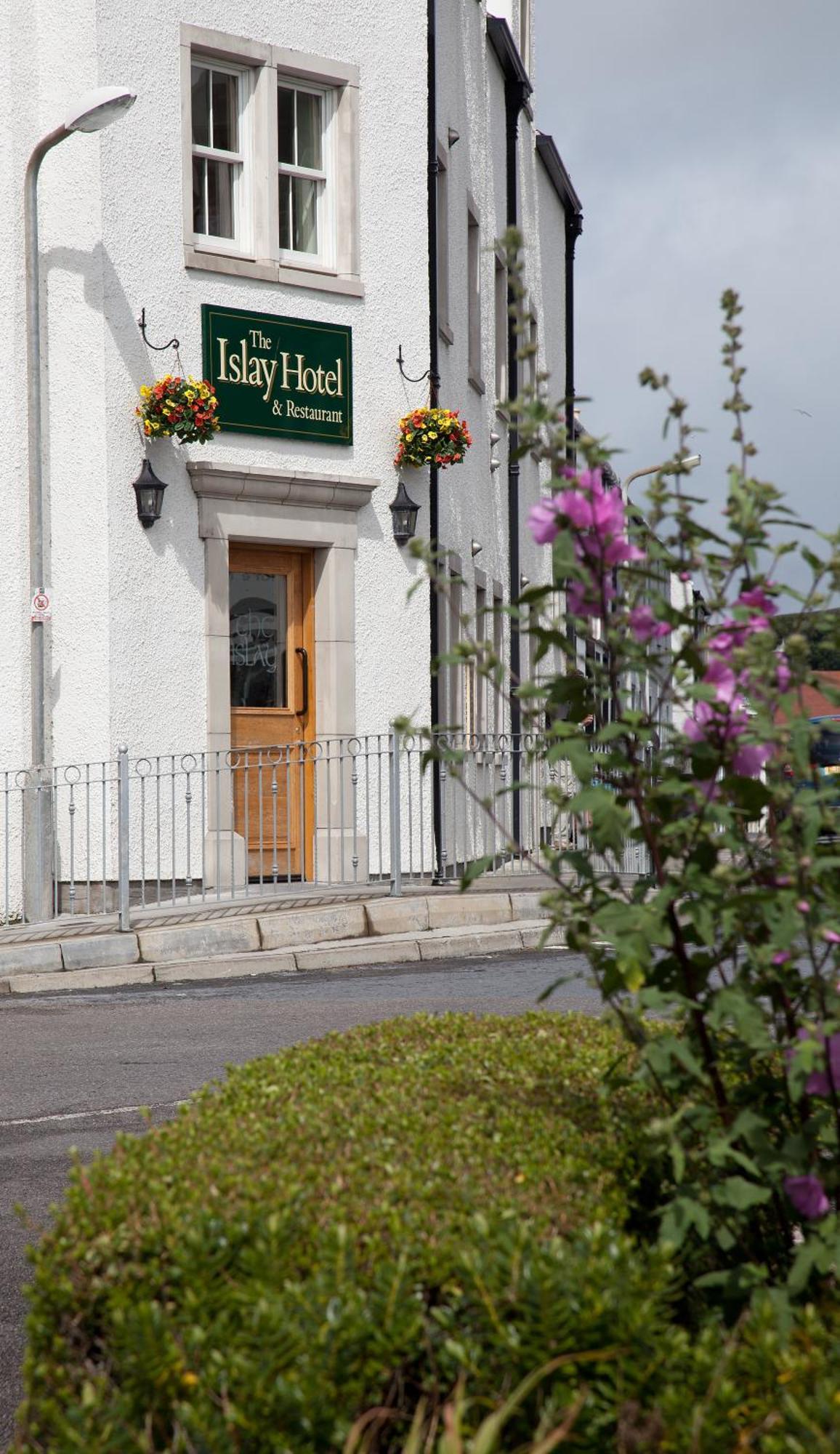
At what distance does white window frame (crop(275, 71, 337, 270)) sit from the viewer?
49.2 ft

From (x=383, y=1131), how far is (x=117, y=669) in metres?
10.8

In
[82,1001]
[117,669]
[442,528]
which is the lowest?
[82,1001]

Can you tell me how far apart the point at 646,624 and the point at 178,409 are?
10940 mm

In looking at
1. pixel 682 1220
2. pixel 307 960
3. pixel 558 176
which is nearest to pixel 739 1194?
pixel 682 1220

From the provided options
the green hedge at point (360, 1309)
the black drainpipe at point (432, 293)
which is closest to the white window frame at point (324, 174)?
the black drainpipe at point (432, 293)

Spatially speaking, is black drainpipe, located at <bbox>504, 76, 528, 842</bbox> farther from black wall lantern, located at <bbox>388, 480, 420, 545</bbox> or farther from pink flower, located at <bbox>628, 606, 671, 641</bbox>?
pink flower, located at <bbox>628, 606, 671, 641</bbox>

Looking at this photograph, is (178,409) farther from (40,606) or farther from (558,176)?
(558,176)

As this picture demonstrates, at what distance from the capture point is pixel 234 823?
13367 millimetres

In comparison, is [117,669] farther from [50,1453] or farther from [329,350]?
[50,1453]

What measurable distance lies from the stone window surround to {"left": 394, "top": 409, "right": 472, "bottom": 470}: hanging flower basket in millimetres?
1218

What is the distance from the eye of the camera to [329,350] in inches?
585

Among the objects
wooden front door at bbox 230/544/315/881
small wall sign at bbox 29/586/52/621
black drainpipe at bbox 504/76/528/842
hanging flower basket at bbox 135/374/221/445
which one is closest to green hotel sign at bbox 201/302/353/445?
hanging flower basket at bbox 135/374/221/445

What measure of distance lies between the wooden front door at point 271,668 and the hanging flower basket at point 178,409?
1507 millimetres

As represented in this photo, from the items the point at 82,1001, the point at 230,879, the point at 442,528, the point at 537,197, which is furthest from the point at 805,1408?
the point at 537,197
